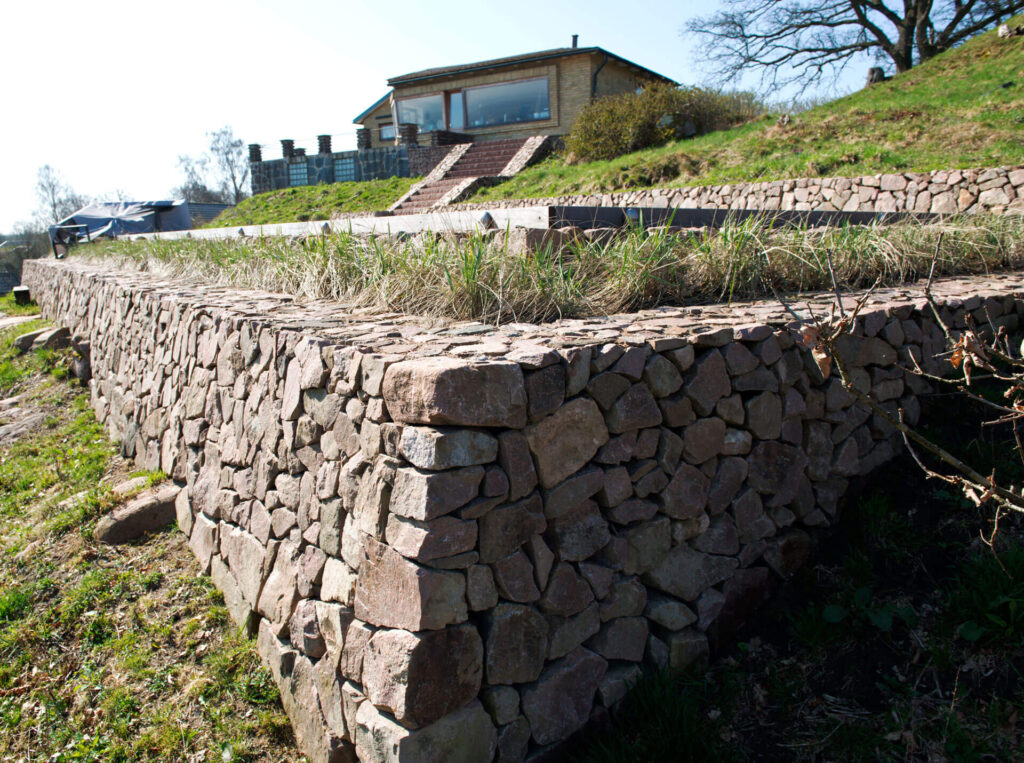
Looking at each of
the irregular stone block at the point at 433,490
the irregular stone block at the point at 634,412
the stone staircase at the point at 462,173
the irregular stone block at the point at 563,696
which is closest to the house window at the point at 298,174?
the stone staircase at the point at 462,173

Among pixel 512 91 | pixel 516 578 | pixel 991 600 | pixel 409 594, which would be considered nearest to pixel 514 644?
pixel 516 578

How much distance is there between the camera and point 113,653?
387cm

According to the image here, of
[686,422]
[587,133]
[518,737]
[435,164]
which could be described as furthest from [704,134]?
[518,737]

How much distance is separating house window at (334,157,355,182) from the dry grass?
18.5 metres

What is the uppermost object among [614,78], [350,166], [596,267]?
[614,78]

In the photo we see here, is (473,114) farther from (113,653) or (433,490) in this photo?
(433,490)

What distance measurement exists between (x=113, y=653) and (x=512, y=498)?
110 inches

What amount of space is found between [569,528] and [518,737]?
2.66ft

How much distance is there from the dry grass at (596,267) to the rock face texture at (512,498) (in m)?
0.39

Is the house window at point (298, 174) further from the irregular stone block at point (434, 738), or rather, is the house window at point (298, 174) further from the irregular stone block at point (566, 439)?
the irregular stone block at point (434, 738)

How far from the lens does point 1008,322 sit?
4852 mm

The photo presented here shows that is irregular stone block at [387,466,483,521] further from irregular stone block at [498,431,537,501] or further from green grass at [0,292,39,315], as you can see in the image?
green grass at [0,292,39,315]

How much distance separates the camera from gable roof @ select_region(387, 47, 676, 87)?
2155 centimetres

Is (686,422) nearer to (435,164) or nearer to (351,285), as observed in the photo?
(351,285)
